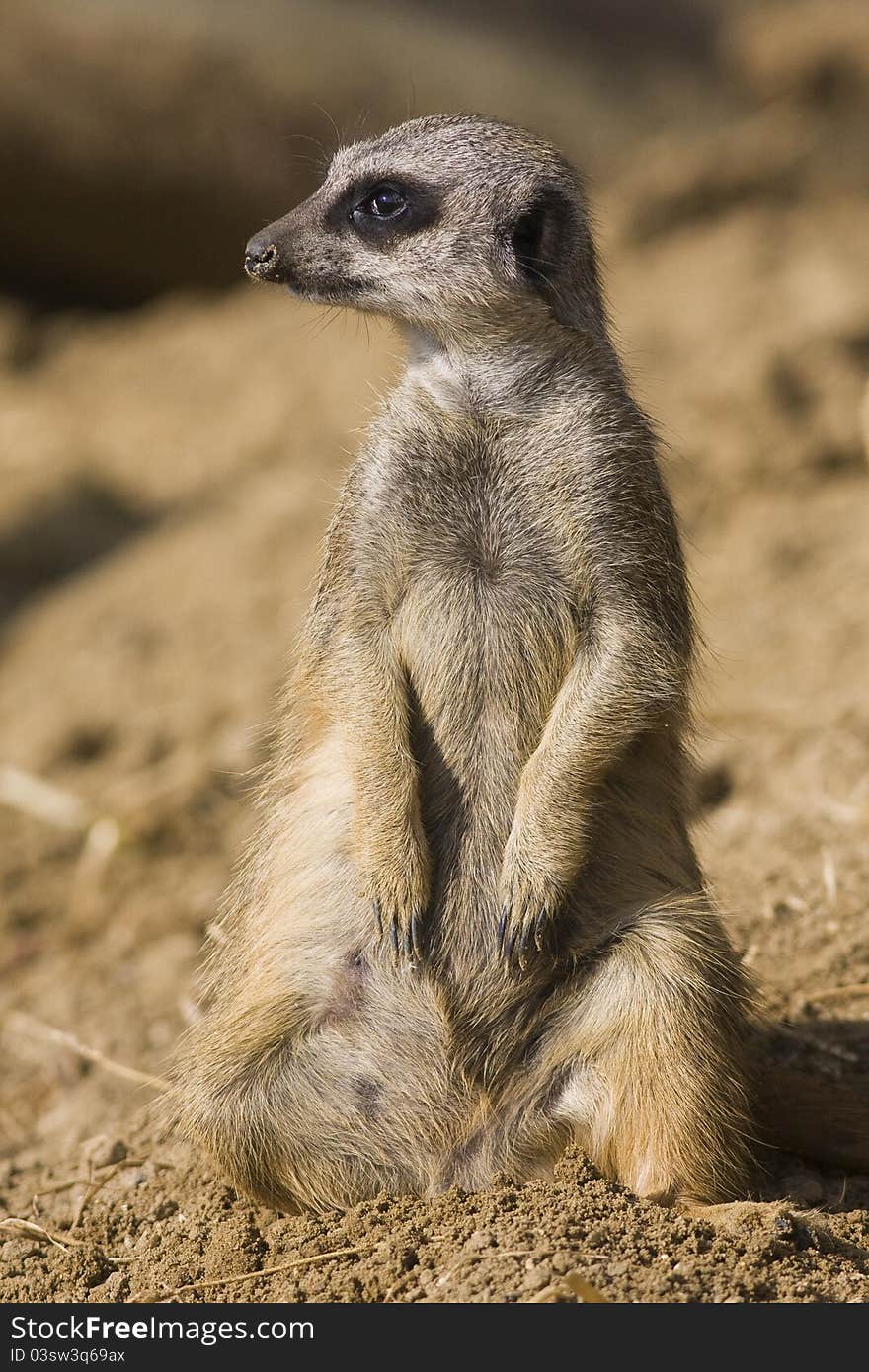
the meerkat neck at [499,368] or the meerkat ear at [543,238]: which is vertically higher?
the meerkat ear at [543,238]

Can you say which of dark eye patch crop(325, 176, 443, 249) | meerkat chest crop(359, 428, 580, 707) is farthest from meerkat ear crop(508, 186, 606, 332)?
meerkat chest crop(359, 428, 580, 707)

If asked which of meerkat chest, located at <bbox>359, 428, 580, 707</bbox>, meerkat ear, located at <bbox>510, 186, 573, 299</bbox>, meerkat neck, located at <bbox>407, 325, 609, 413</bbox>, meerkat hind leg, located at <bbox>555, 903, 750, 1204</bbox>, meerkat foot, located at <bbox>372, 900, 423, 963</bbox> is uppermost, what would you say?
meerkat ear, located at <bbox>510, 186, 573, 299</bbox>

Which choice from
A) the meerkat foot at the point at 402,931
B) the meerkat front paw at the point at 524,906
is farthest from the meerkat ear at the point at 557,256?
the meerkat foot at the point at 402,931

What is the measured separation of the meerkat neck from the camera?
2707 mm

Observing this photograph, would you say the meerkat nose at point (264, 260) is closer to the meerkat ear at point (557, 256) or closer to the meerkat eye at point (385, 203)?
the meerkat eye at point (385, 203)

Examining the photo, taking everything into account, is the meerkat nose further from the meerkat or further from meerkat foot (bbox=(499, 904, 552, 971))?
meerkat foot (bbox=(499, 904, 552, 971))

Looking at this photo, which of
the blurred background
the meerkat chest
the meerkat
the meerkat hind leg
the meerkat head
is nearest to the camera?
the meerkat hind leg

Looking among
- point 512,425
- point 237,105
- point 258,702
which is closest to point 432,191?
point 512,425

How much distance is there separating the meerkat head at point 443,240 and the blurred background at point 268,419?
1.03ft

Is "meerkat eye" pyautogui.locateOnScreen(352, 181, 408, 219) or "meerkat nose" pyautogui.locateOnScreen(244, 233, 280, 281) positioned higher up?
"meerkat eye" pyautogui.locateOnScreen(352, 181, 408, 219)

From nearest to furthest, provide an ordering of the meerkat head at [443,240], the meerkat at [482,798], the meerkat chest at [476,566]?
the meerkat at [482,798], the meerkat chest at [476,566], the meerkat head at [443,240]

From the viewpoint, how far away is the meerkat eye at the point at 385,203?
284 cm

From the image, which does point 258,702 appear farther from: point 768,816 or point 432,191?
point 432,191

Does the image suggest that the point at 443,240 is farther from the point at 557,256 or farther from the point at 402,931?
the point at 402,931
